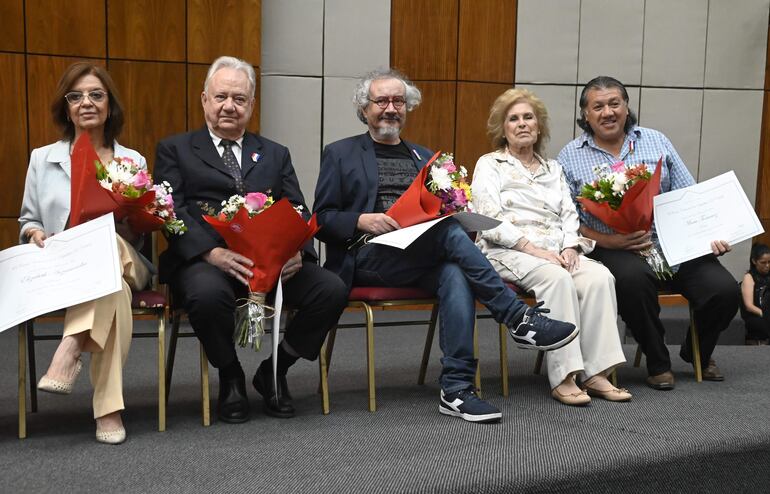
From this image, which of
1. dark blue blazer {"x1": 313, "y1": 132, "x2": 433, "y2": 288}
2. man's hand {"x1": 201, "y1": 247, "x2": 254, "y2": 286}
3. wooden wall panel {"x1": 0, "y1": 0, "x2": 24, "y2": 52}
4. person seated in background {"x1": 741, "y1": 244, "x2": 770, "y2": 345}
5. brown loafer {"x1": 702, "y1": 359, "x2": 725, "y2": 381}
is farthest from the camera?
person seated in background {"x1": 741, "y1": 244, "x2": 770, "y2": 345}

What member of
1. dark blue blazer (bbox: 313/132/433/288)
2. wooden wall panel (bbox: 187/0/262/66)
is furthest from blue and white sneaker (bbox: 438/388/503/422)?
wooden wall panel (bbox: 187/0/262/66)

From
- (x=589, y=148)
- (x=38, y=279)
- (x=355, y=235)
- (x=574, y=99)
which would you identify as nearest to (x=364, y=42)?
(x=574, y=99)

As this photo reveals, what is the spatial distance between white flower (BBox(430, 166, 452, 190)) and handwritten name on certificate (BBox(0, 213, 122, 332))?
122 centimetres

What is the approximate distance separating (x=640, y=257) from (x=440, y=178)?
3.74 ft

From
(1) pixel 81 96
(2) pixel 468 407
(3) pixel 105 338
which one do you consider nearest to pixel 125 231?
(3) pixel 105 338

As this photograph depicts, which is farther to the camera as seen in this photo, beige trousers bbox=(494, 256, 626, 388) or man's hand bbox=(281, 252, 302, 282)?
beige trousers bbox=(494, 256, 626, 388)

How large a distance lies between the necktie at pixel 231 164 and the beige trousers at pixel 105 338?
0.66 meters

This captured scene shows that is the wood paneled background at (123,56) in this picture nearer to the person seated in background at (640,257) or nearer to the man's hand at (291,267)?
the person seated in background at (640,257)

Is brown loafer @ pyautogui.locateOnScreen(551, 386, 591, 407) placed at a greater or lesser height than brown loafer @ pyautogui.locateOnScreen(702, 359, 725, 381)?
greater

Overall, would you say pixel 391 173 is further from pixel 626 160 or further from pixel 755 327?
pixel 755 327

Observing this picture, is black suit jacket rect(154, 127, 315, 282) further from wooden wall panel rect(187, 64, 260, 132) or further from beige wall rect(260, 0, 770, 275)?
beige wall rect(260, 0, 770, 275)

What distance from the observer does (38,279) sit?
8.52 ft

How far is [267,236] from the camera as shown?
2.81 meters

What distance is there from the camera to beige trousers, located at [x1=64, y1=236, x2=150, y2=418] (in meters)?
2.55
